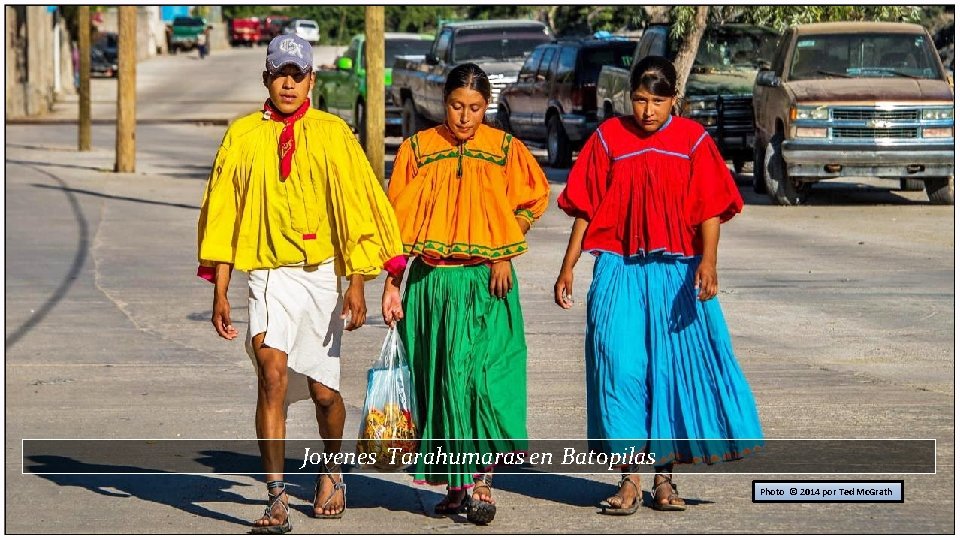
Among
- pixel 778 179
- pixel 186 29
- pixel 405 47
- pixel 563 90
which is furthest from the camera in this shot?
pixel 186 29

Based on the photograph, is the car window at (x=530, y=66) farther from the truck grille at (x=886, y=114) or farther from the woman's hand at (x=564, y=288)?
the woman's hand at (x=564, y=288)

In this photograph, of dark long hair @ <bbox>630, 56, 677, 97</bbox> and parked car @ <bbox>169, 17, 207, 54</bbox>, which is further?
parked car @ <bbox>169, 17, 207, 54</bbox>

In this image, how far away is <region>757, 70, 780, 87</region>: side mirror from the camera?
68.2ft

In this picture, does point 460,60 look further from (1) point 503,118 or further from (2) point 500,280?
(2) point 500,280

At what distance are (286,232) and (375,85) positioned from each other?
588 inches

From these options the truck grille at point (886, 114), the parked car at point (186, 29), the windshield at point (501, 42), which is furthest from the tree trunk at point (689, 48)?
the parked car at point (186, 29)

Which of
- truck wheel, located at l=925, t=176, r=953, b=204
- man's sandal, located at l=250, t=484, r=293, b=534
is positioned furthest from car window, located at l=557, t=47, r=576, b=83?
A: man's sandal, located at l=250, t=484, r=293, b=534

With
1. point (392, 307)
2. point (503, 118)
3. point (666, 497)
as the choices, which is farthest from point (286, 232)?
point (503, 118)

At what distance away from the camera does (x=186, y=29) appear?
91250 millimetres

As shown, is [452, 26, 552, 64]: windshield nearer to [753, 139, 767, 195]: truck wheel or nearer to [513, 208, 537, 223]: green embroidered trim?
[753, 139, 767, 195]: truck wheel

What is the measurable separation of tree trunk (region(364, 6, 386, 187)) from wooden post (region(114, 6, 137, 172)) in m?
6.75

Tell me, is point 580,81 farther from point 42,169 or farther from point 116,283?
point 116,283

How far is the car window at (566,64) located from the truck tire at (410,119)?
14.9 feet

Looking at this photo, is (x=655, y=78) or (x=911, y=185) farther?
(x=911, y=185)
